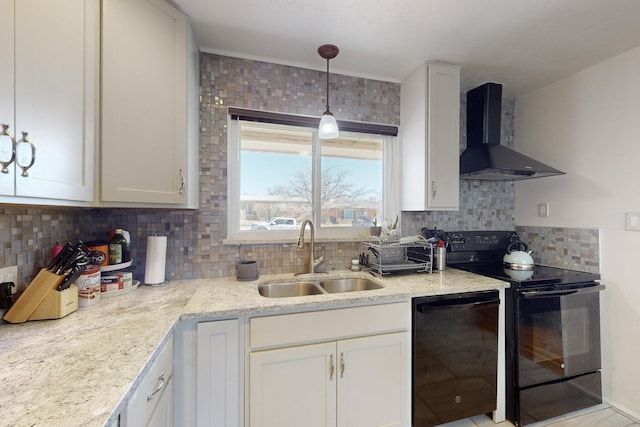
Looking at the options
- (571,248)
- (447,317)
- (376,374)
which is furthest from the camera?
(571,248)

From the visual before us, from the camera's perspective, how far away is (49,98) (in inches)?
35.3

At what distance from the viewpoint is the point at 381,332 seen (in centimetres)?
147

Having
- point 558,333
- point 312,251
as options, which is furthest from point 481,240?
point 312,251

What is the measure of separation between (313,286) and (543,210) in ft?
6.78

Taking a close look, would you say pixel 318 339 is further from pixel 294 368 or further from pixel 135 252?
pixel 135 252

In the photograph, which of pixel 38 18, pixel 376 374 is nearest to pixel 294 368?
pixel 376 374

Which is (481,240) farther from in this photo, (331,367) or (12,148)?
(12,148)

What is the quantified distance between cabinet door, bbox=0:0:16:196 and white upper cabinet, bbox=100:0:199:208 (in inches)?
16.6

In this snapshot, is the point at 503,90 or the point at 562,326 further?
the point at 503,90

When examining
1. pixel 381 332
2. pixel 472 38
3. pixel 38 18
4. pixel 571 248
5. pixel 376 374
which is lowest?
pixel 376 374

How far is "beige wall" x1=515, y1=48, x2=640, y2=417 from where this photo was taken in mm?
1779

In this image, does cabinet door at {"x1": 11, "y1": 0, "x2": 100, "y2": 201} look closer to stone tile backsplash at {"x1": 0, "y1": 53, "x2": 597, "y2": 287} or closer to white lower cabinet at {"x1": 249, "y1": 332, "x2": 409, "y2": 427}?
stone tile backsplash at {"x1": 0, "y1": 53, "x2": 597, "y2": 287}

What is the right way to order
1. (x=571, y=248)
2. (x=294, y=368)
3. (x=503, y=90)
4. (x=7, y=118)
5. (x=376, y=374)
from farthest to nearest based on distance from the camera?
1. (x=503, y=90)
2. (x=571, y=248)
3. (x=376, y=374)
4. (x=294, y=368)
5. (x=7, y=118)

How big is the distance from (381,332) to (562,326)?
1283mm
